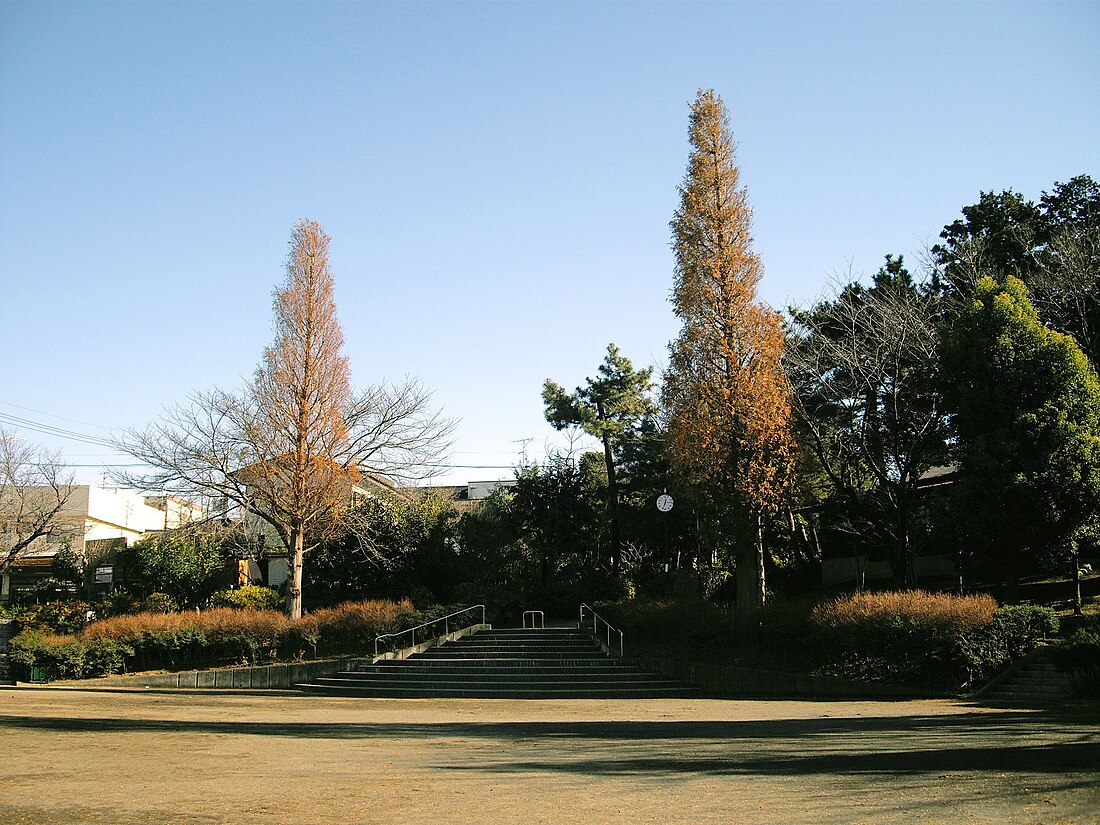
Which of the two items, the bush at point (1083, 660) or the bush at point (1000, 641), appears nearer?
the bush at point (1083, 660)

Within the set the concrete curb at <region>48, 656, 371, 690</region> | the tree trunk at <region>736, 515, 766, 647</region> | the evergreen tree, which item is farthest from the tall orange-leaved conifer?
the evergreen tree

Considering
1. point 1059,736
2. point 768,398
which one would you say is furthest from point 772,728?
point 768,398

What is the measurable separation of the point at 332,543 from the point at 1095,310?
2548 centimetres

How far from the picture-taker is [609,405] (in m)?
38.2

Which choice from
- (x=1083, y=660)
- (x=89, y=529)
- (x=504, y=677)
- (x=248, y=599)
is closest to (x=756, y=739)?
(x=1083, y=660)

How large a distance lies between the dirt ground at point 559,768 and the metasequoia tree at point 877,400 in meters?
12.2

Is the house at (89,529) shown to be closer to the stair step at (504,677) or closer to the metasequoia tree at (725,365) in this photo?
the stair step at (504,677)

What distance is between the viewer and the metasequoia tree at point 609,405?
3744cm

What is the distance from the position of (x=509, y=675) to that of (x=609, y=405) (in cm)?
1780

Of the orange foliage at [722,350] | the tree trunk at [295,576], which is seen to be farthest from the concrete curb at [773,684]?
the tree trunk at [295,576]

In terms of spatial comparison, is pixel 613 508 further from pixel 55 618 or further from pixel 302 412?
pixel 55 618

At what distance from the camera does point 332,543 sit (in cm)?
3191

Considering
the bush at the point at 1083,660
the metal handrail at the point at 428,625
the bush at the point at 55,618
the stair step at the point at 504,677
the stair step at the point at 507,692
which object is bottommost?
the stair step at the point at 507,692

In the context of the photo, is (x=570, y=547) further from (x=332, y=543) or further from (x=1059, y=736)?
(x=1059, y=736)
